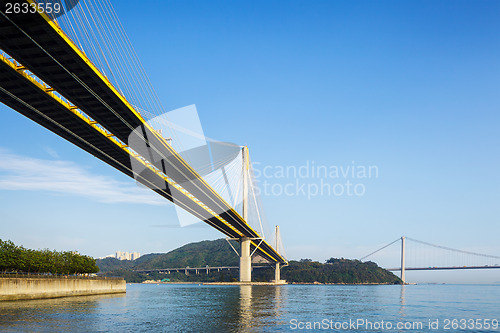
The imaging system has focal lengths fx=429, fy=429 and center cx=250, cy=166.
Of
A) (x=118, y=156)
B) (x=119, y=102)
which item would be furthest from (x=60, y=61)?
(x=118, y=156)

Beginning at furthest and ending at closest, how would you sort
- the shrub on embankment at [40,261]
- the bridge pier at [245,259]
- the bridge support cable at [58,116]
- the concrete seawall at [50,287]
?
the bridge pier at [245,259] → the shrub on embankment at [40,261] → the concrete seawall at [50,287] → the bridge support cable at [58,116]

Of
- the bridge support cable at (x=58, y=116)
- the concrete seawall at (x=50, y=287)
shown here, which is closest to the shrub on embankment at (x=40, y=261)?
the concrete seawall at (x=50, y=287)

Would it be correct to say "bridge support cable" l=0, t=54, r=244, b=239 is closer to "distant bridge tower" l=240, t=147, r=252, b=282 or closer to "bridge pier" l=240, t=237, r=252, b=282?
"distant bridge tower" l=240, t=147, r=252, b=282

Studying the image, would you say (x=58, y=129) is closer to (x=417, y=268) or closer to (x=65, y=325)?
(x=65, y=325)

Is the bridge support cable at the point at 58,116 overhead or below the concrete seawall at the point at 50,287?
overhead

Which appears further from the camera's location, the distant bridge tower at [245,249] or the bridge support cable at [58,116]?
the distant bridge tower at [245,249]

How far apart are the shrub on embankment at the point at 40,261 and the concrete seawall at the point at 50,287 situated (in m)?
6.25

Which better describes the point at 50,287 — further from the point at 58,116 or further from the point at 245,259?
the point at 245,259

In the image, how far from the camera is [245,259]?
10825cm

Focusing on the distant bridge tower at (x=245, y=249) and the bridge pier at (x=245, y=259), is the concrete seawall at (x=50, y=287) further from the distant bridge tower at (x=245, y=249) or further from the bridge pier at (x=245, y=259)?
the bridge pier at (x=245, y=259)

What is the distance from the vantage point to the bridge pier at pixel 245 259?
352 feet

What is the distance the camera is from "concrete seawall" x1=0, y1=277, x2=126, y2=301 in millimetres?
39062

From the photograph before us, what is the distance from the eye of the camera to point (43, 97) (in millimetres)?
34062

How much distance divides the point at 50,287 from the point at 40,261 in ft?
40.8
